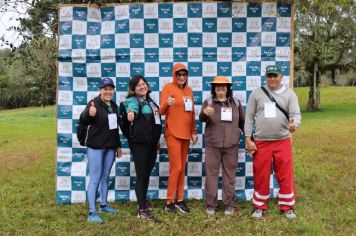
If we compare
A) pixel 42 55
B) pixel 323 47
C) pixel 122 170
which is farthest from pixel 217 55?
pixel 323 47

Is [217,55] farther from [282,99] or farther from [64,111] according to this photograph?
[64,111]

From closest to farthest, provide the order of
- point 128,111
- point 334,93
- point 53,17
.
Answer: point 128,111
point 53,17
point 334,93

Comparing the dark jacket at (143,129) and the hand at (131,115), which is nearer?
the hand at (131,115)

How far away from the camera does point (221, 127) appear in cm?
538

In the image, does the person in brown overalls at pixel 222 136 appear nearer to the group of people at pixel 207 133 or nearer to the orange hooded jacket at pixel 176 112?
the group of people at pixel 207 133

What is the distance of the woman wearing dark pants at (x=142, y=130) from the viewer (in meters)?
5.19

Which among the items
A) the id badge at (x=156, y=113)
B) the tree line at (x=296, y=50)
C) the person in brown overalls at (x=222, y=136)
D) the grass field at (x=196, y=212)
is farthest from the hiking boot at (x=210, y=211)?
the tree line at (x=296, y=50)

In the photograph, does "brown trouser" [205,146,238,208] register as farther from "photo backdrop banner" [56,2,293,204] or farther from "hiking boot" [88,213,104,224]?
"hiking boot" [88,213,104,224]

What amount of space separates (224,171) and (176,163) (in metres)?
0.63

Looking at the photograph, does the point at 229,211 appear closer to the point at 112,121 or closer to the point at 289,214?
the point at 289,214

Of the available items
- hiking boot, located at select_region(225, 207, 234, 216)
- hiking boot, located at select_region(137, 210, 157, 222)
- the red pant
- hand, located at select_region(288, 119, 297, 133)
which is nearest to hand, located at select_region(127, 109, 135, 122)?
hiking boot, located at select_region(137, 210, 157, 222)

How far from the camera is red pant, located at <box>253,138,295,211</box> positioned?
527cm

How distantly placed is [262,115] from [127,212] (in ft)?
6.94

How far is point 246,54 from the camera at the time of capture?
596 centimetres
